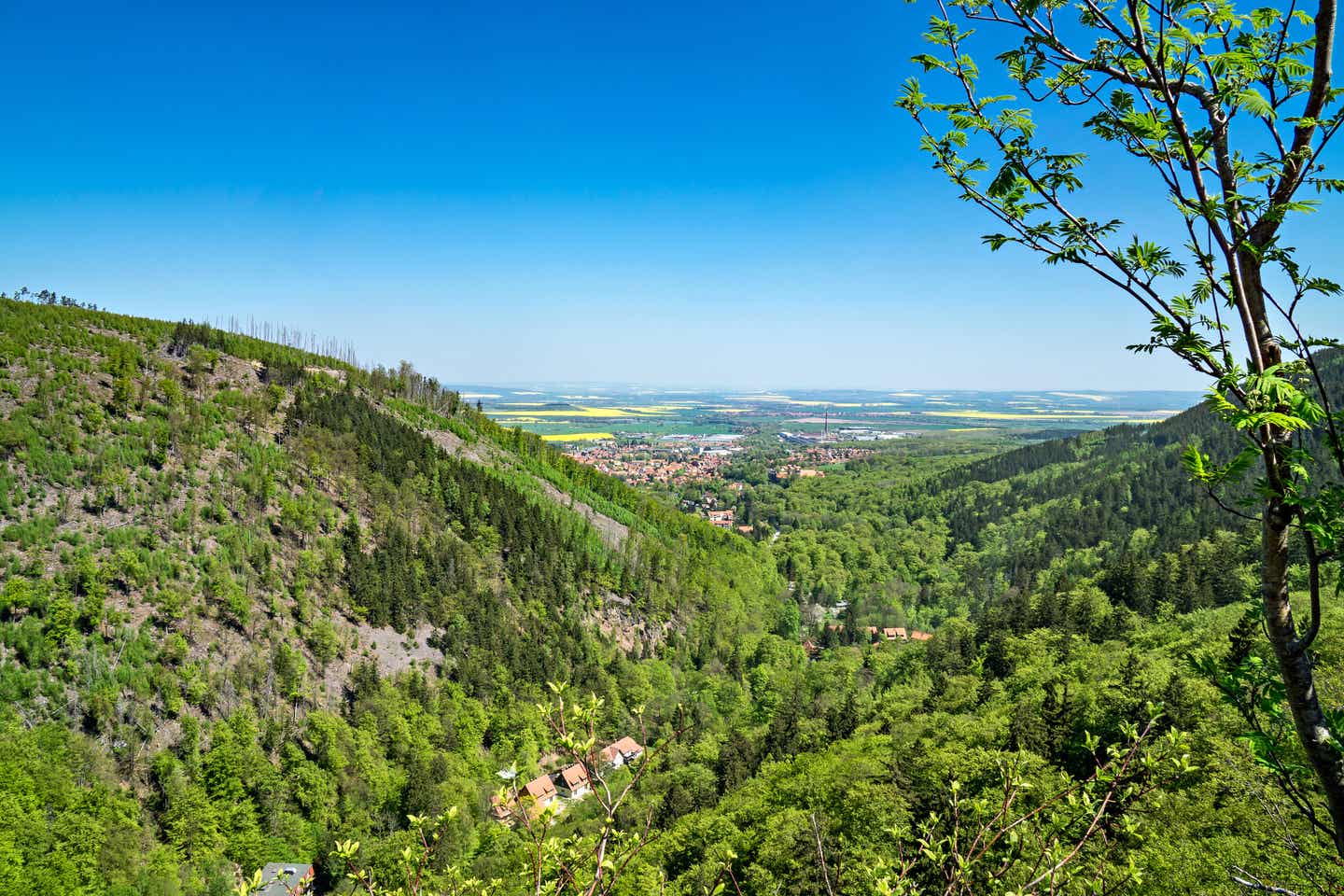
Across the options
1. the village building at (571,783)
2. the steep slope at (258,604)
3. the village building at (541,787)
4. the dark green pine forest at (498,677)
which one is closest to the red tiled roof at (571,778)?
the village building at (571,783)

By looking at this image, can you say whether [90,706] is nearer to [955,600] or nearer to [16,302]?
[16,302]

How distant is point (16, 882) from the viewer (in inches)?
974

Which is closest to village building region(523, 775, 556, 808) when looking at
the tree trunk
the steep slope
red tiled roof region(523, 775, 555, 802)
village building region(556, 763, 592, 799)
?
red tiled roof region(523, 775, 555, 802)

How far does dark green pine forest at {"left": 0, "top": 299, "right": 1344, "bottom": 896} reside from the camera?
42.9ft

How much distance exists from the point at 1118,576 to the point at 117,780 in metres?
73.4

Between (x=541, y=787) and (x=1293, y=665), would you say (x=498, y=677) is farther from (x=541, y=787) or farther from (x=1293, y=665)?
(x=1293, y=665)

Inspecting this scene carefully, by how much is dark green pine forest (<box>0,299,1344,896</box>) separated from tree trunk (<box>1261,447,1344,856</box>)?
28 centimetres

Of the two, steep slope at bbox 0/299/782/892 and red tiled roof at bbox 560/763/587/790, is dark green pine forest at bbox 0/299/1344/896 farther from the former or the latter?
red tiled roof at bbox 560/763/587/790

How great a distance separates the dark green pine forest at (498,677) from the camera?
42.9 ft

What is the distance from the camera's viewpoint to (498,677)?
54.3 meters

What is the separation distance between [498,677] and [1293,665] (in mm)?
57529

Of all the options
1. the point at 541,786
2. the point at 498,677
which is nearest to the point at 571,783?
the point at 541,786

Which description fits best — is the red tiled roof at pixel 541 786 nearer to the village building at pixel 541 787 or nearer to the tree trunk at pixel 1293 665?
the village building at pixel 541 787

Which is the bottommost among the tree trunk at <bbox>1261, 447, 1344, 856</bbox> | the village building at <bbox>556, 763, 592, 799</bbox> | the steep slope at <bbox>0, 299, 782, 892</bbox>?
the village building at <bbox>556, 763, 592, 799</bbox>
